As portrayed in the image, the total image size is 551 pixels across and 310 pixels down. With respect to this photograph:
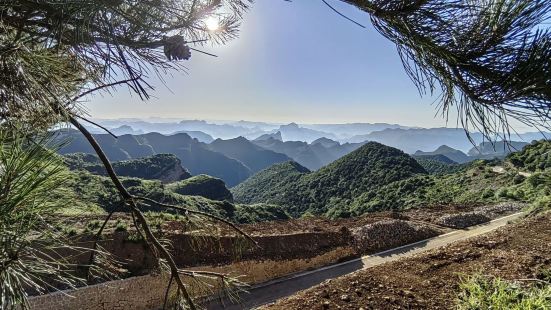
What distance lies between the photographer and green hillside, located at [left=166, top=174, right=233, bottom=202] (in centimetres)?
4538

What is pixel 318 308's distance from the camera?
471 centimetres

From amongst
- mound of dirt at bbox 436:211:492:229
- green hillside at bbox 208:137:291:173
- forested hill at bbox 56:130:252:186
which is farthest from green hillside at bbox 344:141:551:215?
green hillside at bbox 208:137:291:173

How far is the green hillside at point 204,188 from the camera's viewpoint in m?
45.4

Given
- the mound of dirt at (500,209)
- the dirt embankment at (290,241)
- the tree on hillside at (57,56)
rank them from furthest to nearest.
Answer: the mound of dirt at (500,209) → the dirt embankment at (290,241) → the tree on hillside at (57,56)

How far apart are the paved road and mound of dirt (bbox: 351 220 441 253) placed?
28 centimetres

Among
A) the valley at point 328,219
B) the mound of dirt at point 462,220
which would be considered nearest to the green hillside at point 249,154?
the valley at point 328,219

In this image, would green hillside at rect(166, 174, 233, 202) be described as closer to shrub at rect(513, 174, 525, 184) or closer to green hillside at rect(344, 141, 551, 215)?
green hillside at rect(344, 141, 551, 215)

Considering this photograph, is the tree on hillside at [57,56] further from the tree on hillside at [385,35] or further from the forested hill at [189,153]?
the forested hill at [189,153]

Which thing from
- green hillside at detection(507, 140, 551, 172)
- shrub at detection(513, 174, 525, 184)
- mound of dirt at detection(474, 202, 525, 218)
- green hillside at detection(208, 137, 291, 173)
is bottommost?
mound of dirt at detection(474, 202, 525, 218)

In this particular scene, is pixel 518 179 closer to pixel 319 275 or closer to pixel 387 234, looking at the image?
pixel 387 234

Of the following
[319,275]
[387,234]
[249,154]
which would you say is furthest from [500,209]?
[249,154]

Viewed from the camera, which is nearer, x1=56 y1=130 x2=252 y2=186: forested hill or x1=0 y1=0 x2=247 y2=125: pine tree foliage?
x1=0 y1=0 x2=247 y2=125: pine tree foliage

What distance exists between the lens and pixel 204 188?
4672 centimetres

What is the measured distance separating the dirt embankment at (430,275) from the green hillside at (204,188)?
1591 inches
